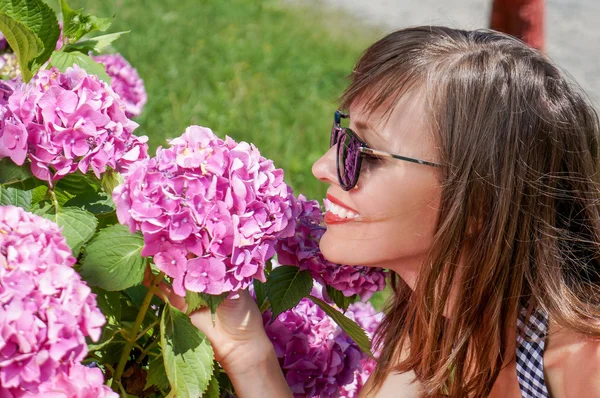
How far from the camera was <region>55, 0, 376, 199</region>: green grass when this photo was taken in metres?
5.20

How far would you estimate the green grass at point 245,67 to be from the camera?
17.0 ft

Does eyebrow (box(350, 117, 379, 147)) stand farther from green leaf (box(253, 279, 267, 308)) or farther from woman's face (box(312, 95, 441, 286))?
green leaf (box(253, 279, 267, 308))

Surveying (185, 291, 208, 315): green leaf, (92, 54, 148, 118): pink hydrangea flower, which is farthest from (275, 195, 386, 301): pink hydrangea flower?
(92, 54, 148, 118): pink hydrangea flower

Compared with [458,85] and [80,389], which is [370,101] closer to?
[458,85]

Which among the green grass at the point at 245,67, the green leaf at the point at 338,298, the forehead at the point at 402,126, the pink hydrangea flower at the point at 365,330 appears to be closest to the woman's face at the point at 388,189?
the forehead at the point at 402,126

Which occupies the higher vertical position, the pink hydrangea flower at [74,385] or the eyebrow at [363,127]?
the eyebrow at [363,127]

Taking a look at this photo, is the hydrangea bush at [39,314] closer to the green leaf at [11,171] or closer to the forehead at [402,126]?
the green leaf at [11,171]

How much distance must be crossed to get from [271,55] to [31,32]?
15.6 feet

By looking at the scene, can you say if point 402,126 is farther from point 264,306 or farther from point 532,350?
point 532,350

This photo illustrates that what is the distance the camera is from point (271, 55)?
21.0 feet

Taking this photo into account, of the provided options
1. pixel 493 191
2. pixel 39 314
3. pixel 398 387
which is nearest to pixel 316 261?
pixel 493 191

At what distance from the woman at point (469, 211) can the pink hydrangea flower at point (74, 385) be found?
495 millimetres

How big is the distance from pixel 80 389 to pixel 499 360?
3.75ft

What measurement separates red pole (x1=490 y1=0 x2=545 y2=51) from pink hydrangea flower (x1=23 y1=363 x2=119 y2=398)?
4.51m
